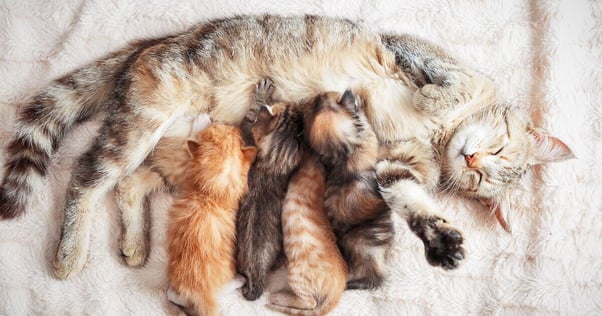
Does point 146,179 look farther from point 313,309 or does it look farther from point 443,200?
point 443,200

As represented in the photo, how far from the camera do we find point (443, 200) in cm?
182

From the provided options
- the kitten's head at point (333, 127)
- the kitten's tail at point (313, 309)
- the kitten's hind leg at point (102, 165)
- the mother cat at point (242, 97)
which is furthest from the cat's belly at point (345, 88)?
the kitten's tail at point (313, 309)

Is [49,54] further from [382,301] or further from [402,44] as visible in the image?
[382,301]

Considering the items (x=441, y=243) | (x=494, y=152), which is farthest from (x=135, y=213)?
(x=494, y=152)

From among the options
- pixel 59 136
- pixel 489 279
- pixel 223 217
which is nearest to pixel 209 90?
pixel 223 217

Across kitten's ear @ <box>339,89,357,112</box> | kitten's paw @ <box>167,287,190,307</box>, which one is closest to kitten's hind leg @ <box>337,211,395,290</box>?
kitten's ear @ <box>339,89,357,112</box>

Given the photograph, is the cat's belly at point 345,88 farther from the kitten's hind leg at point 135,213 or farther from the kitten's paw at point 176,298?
the kitten's paw at point 176,298

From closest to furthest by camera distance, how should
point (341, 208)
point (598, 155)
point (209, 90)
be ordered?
point (341, 208), point (209, 90), point (598, 155)

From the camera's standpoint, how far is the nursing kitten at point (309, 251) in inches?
61.0

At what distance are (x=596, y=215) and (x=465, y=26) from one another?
33.5 inches

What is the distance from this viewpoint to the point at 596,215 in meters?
1.80

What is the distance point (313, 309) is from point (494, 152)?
81 cm

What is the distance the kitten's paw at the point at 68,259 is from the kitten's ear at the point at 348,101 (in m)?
1.02

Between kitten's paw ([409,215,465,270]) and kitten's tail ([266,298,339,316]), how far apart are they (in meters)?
0.36
